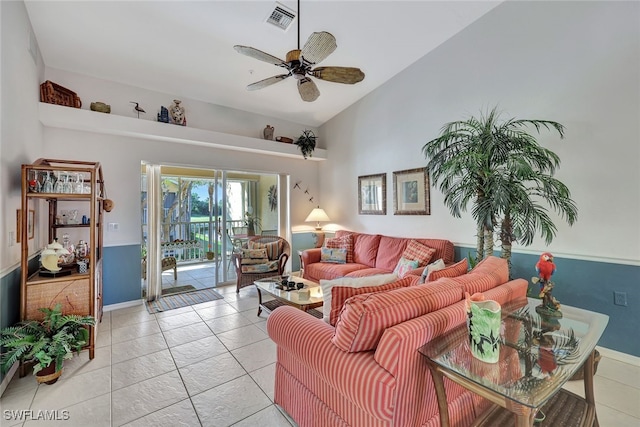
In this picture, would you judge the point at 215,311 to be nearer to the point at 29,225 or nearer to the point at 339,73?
the point at 29,225

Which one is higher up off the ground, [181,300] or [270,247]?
[270,247]

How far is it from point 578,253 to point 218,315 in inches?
165

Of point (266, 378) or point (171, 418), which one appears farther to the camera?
point (266, 378)

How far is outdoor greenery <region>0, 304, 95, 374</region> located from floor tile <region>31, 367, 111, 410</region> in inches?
5.7

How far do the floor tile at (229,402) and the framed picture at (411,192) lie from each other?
320 centimetres

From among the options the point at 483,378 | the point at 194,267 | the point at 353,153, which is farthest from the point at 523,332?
the point at 194,267

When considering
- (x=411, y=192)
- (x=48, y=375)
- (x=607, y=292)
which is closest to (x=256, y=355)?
(x=48, y=375)

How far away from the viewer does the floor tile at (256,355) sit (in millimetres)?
2451

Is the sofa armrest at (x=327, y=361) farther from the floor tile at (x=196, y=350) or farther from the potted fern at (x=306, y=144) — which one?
the potted fern at (x=306, y=144)

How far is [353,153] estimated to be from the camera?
5258mm

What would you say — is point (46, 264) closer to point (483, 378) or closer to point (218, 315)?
point (218, 315)

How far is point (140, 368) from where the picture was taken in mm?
2389

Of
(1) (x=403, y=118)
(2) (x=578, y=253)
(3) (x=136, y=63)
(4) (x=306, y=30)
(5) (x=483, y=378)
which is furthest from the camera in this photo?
(1) (x=403, y=118)

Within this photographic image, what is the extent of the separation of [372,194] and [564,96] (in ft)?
9.07
